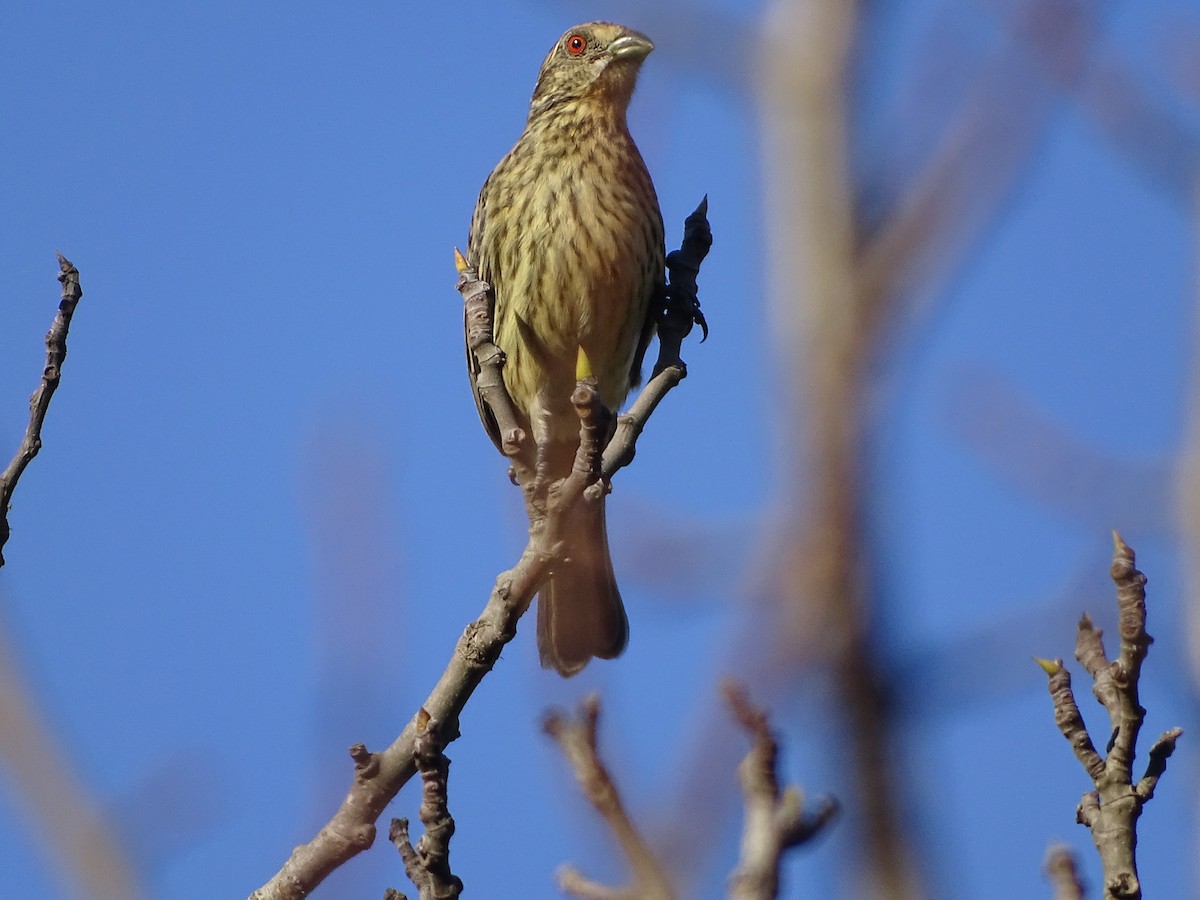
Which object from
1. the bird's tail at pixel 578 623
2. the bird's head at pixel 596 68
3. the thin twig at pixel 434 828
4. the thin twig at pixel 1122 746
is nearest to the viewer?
the thin twig at pixel 1122 746

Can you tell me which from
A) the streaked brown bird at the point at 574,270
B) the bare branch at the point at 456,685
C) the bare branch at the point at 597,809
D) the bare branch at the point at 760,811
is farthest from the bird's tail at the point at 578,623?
the bare branch at the point at 760,811

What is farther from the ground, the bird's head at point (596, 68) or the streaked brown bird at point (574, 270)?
the bird's head at point (596, 68)

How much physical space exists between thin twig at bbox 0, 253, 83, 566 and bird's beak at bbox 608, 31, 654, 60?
3.37 metres

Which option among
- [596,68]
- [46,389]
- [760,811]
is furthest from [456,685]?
[596,68]

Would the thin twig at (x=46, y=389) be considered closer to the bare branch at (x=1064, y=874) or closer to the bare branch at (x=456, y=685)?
the bare branch at (x=456, y=685)

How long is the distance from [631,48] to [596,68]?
0.16m

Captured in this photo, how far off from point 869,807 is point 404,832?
1871 mm

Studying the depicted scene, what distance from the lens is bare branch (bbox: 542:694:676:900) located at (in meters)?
1.35

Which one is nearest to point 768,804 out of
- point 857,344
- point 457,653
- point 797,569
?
point 797,569

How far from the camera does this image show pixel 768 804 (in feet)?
4.71

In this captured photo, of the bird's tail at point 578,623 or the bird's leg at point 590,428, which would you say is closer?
the bird's leg at point 590,428

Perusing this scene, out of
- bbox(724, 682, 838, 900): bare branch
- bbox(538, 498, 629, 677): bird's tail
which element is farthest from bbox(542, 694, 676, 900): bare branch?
bbox(538, 498, 629, 677): bird's tail

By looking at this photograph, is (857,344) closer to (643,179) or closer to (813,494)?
(813,494)

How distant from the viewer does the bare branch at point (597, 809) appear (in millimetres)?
1347
